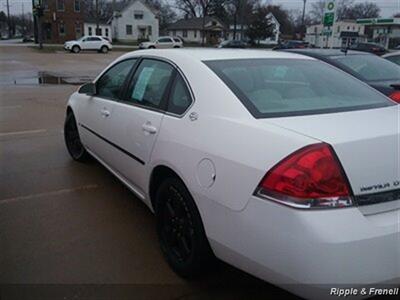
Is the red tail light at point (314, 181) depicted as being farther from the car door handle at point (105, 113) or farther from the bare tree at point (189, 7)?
the bare tree at point (189, 7)

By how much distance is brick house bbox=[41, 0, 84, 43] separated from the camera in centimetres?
6331

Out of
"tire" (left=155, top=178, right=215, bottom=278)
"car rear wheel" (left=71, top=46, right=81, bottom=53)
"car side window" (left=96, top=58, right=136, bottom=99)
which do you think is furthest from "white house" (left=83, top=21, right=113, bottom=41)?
"tire" (left=155, top=178, right=215, bottom=278)

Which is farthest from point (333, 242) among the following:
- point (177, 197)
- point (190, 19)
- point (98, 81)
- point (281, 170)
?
point (190, 19)

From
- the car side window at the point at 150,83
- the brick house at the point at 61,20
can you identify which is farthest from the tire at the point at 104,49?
the car side window at the point at 150,83

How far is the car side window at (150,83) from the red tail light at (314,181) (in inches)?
57.7

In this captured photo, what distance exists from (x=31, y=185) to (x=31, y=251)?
1.63 m

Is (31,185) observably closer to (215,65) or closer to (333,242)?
(215,65)

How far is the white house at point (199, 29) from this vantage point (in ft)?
269

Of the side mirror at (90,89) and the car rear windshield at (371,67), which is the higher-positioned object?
the car rear windshield at (371,67)

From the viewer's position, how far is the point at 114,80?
4.43 m

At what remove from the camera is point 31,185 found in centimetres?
484

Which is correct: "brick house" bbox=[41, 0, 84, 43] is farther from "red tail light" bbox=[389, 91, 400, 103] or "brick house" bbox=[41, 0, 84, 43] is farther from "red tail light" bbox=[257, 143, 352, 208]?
"red tail light" bbox=[257, 143, 352, 208]

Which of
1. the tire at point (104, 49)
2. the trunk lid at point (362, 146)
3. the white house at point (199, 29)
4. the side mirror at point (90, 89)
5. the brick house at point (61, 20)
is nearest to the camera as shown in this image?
the trunk lid at point (362, 146)

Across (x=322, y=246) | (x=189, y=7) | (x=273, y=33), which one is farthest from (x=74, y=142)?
(x=189, y=7)
